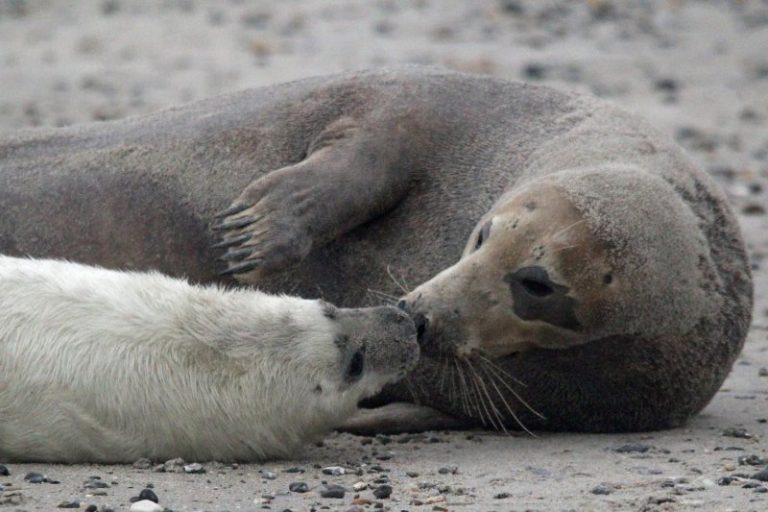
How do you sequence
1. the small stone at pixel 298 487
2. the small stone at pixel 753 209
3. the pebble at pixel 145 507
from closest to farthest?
the pebble at pixel 145 507 < the small stone at pixel 298 487 < the small stone at pixel 753 209

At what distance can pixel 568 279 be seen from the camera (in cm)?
546

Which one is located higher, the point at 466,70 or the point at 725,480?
the point at 466,70

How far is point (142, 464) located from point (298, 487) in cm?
53

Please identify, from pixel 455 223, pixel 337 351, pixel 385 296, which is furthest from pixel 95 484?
pixel 455 223

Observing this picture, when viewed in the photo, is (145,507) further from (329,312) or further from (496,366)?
(496,366)

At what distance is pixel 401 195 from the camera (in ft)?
21.1

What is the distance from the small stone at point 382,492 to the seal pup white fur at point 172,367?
0.54 meters

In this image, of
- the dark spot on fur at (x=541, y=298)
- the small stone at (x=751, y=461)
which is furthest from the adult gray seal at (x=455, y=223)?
the small stone at (x=751, y=461)

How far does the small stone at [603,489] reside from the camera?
4.95 m

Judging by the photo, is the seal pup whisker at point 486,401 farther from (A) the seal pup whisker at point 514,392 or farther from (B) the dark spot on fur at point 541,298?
(B) the dark spot on fur at point 541,298

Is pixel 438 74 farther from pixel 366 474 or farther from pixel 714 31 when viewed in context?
pixel 714 31

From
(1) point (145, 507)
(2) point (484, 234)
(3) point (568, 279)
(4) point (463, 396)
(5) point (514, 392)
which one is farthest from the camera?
(4) point (463, 396)

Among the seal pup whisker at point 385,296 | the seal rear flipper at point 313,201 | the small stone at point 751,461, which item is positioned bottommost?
the small stone at point 751,461

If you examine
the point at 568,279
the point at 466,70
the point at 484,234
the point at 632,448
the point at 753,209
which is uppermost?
the point at 466,70
